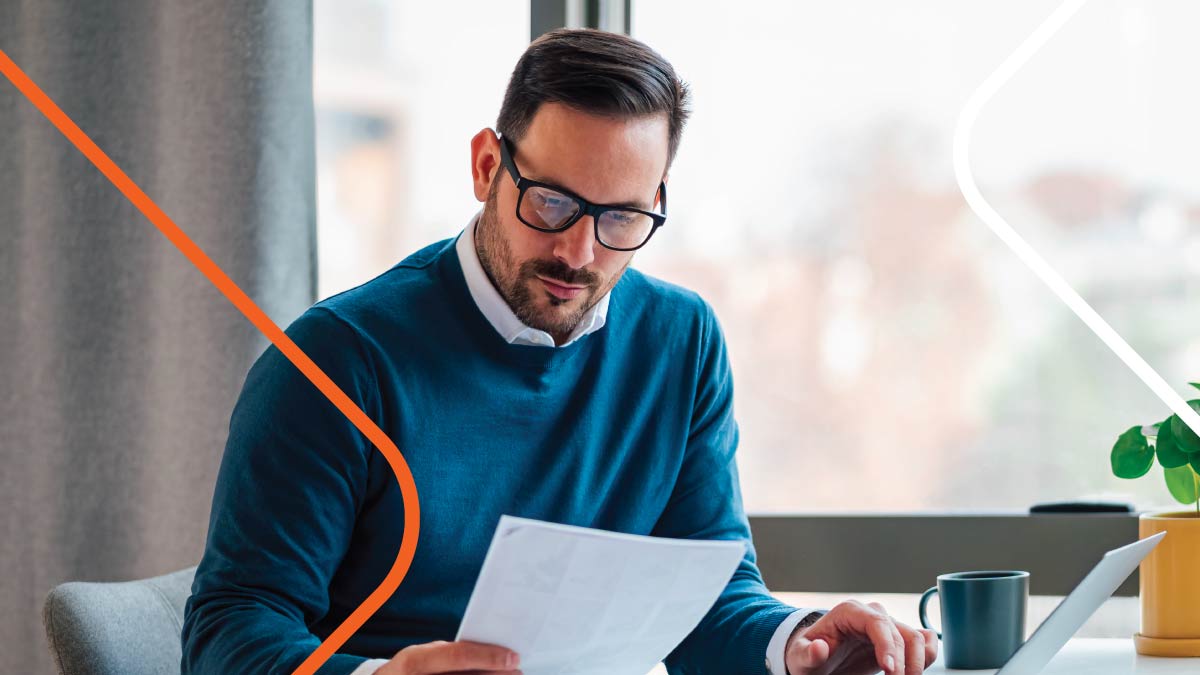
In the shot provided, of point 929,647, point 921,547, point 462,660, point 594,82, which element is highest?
point 594,82

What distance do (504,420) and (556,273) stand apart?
0.58 feet

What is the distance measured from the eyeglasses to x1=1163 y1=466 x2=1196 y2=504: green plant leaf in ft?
2.34

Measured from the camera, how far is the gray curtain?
5.99ft

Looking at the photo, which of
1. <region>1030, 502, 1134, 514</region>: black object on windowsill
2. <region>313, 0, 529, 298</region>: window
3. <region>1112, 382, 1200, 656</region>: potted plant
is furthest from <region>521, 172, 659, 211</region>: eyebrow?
<region>1030, 502, 1134, 514</region>: black object on windowsill

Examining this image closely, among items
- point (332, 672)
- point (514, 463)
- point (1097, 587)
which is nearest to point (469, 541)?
point (514, 463)

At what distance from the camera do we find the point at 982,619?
131cm

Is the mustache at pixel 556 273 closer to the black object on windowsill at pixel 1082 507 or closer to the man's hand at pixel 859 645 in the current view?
the man's hand at pixel 859 645

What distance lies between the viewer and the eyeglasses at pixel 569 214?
1.26 metres

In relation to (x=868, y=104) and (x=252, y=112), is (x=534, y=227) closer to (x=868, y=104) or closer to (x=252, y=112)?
(x=252, y=112)

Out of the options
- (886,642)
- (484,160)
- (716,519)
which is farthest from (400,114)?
(886,642)

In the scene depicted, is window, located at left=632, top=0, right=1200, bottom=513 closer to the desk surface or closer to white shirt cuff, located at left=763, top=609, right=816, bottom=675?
the desk surface

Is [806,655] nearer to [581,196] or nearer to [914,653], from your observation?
[914,653]

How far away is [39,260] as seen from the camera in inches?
73.2

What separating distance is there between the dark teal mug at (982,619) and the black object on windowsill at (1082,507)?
514 millimetres
